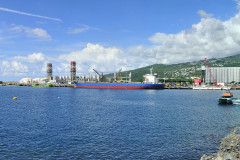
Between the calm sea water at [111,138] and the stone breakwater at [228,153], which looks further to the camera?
the calm sea water at [111,138]

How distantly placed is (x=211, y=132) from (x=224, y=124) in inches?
356

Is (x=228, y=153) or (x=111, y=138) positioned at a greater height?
(x=228, y=153)

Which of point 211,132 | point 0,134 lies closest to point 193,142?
point 211,132

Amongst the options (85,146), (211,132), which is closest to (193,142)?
(211,132)

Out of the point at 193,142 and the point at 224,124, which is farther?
the point at 224,124

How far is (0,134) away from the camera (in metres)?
37.0

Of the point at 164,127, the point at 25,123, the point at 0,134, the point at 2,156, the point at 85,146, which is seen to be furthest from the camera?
the point at 25,123

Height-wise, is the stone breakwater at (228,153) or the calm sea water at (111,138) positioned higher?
the stone breakwater at (228,153)

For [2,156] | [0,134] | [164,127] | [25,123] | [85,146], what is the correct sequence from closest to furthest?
1. [2,156]
2. [85,146]
3. [0,134]
4. [164,127]
5. [25,123]

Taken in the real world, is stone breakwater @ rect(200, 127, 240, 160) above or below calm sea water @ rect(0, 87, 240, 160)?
above

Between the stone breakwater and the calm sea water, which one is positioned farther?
the calm sea water

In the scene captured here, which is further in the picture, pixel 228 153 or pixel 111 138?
pixel 111 138

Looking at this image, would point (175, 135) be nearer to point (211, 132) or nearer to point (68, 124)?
point (211, 132)

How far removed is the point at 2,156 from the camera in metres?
27.2
